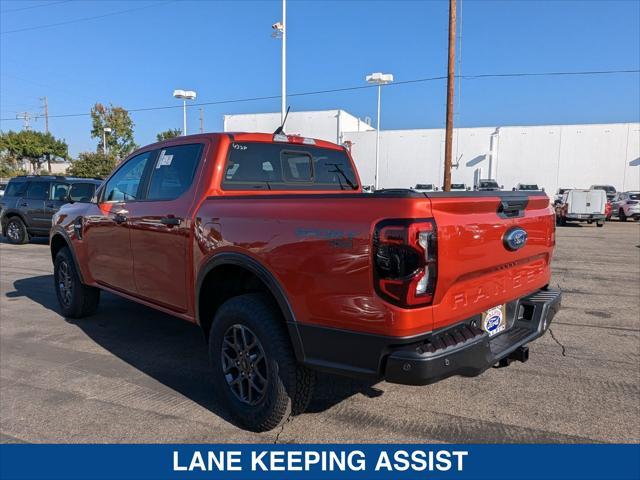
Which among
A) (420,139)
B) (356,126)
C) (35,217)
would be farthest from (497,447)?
(356,126)

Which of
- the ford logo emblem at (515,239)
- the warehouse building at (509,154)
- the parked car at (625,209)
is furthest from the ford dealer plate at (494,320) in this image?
the warehouse building at (509,154)

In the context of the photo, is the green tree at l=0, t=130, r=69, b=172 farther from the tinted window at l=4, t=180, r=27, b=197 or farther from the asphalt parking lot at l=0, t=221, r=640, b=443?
the asphalt parking lot at l=0, t=221, r=640, b=443

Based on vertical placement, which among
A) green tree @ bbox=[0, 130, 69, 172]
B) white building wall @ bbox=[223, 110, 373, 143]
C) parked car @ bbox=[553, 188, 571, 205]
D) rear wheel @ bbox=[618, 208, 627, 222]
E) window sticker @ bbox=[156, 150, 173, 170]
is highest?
white building wall @ bbox=[223, 110, 373, 143]

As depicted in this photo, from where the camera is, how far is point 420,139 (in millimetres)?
44562

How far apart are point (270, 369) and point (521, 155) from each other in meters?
43.6

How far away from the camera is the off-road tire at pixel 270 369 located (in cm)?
288

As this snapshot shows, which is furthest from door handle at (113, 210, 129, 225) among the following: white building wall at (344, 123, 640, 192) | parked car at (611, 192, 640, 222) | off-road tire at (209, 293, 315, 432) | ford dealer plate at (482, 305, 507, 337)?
white building wall at (344, 123, 640, 192)

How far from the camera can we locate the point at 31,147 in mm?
51969

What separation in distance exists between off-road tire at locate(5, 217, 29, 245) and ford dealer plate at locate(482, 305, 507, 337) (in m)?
14.8

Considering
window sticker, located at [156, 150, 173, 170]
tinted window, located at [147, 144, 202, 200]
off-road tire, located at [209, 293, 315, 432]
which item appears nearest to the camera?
off-road tire, located at [209, 293, 315, 432]

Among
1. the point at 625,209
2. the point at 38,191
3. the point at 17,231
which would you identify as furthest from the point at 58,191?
the point at 625,209

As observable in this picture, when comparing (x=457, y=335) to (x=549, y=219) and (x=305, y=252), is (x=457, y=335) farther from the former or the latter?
(x=549, y=219)

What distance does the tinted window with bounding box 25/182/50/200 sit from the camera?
1370 cm

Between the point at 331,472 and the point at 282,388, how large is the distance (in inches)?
21.6
